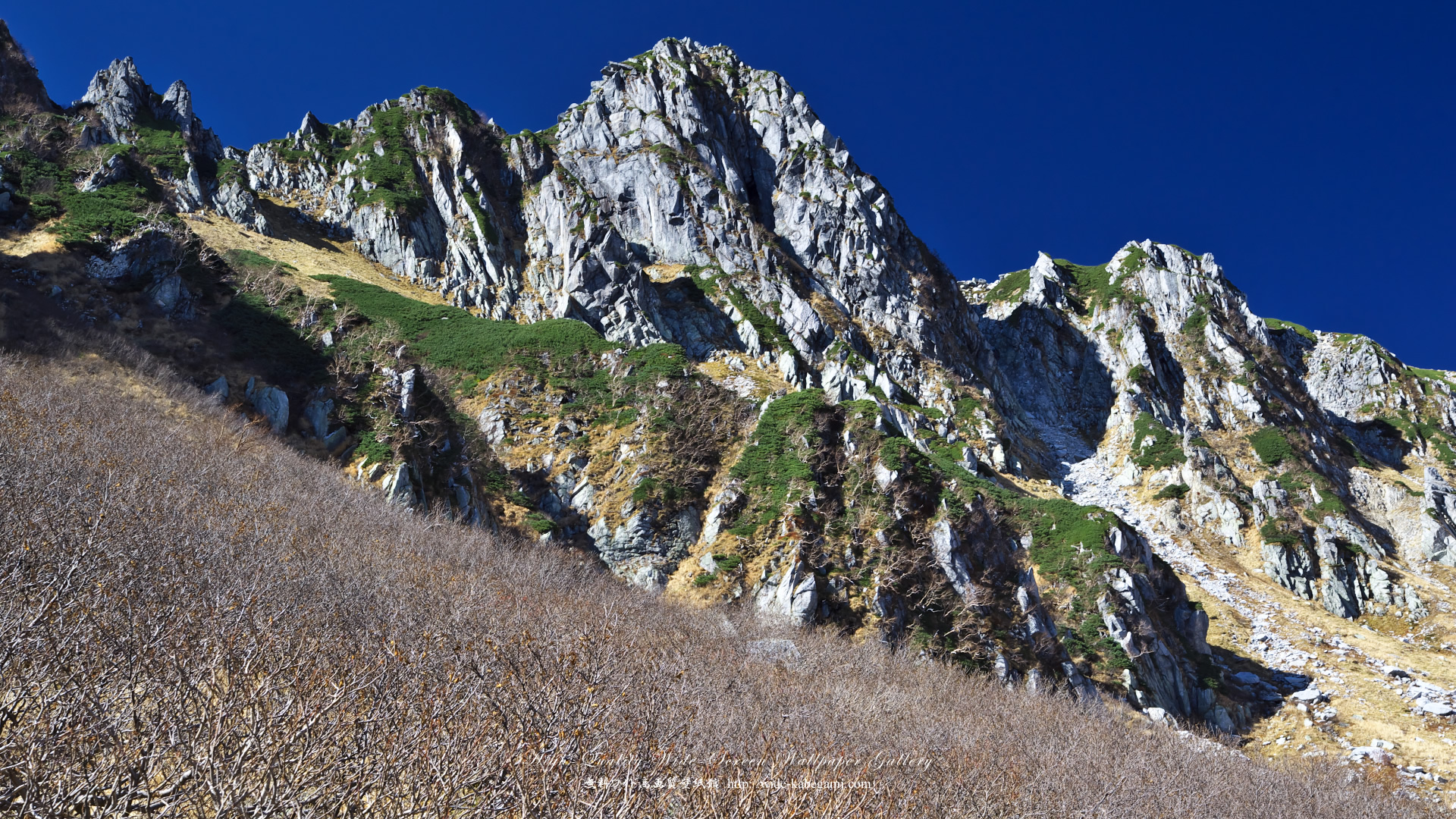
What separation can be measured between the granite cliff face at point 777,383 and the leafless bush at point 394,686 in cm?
364

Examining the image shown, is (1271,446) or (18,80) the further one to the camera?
(1271,446)

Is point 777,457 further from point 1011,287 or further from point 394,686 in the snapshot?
point 1011,287

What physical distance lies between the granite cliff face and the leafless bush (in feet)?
12.0

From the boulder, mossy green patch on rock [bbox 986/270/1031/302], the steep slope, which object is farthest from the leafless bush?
mossy green patch on rock [bbox 986/270/1031/302]

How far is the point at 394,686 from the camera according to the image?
24.3 feet

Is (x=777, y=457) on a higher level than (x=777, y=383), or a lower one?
lower

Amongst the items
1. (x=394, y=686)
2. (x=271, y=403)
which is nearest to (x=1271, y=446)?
(x=394, y=686)

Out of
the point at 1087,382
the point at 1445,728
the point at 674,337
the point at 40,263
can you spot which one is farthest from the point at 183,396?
the point at 1087,382

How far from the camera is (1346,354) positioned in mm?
80875

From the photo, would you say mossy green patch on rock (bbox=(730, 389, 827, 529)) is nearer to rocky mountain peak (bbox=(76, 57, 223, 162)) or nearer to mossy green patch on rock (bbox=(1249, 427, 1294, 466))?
mossy green patch on rock (bbox=(1249, 427, 1294, 466))

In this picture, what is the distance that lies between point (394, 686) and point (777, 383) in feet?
117

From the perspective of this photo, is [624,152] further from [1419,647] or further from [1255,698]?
[1419,647]

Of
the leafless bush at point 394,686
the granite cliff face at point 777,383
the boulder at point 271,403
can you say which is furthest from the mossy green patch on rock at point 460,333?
the leafless bush at point 394,686

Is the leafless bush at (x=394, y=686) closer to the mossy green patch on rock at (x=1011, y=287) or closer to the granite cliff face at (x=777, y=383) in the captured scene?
the granite cliff face at (x=777, y=383)
